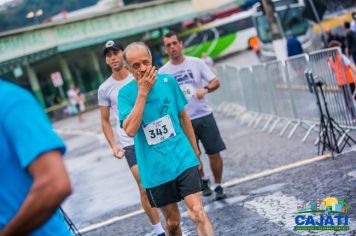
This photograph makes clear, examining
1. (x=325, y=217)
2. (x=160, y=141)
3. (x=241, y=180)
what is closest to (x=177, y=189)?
(x=160, y=141)

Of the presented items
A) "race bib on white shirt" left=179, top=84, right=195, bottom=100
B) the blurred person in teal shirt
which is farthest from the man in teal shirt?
"race bib on white shirt" left=179, top=84, right=195, bottom=100

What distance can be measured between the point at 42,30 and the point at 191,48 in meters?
11.8

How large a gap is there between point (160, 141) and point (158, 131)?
0.28ft

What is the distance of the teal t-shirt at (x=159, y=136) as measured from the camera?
462cm

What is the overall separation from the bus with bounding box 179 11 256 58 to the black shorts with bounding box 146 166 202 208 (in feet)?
144

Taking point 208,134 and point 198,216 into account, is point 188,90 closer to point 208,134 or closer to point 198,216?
point 208,134

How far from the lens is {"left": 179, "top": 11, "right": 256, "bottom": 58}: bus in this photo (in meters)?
48.8

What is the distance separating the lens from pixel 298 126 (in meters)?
12.1

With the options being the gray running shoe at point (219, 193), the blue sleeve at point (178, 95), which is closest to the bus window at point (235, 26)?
the gray running shoe at point (219, 193)

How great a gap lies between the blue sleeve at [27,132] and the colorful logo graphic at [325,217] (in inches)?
135

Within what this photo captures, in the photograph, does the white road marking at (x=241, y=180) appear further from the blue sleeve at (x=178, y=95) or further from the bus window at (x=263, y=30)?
the bus window at (x=263, y=30)

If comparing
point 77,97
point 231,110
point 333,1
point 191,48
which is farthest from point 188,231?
point 191,48

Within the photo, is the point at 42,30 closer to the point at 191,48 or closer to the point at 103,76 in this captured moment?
the point at 103,76

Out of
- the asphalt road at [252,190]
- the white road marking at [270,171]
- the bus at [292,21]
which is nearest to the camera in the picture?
the asphalt road at [252,190]
